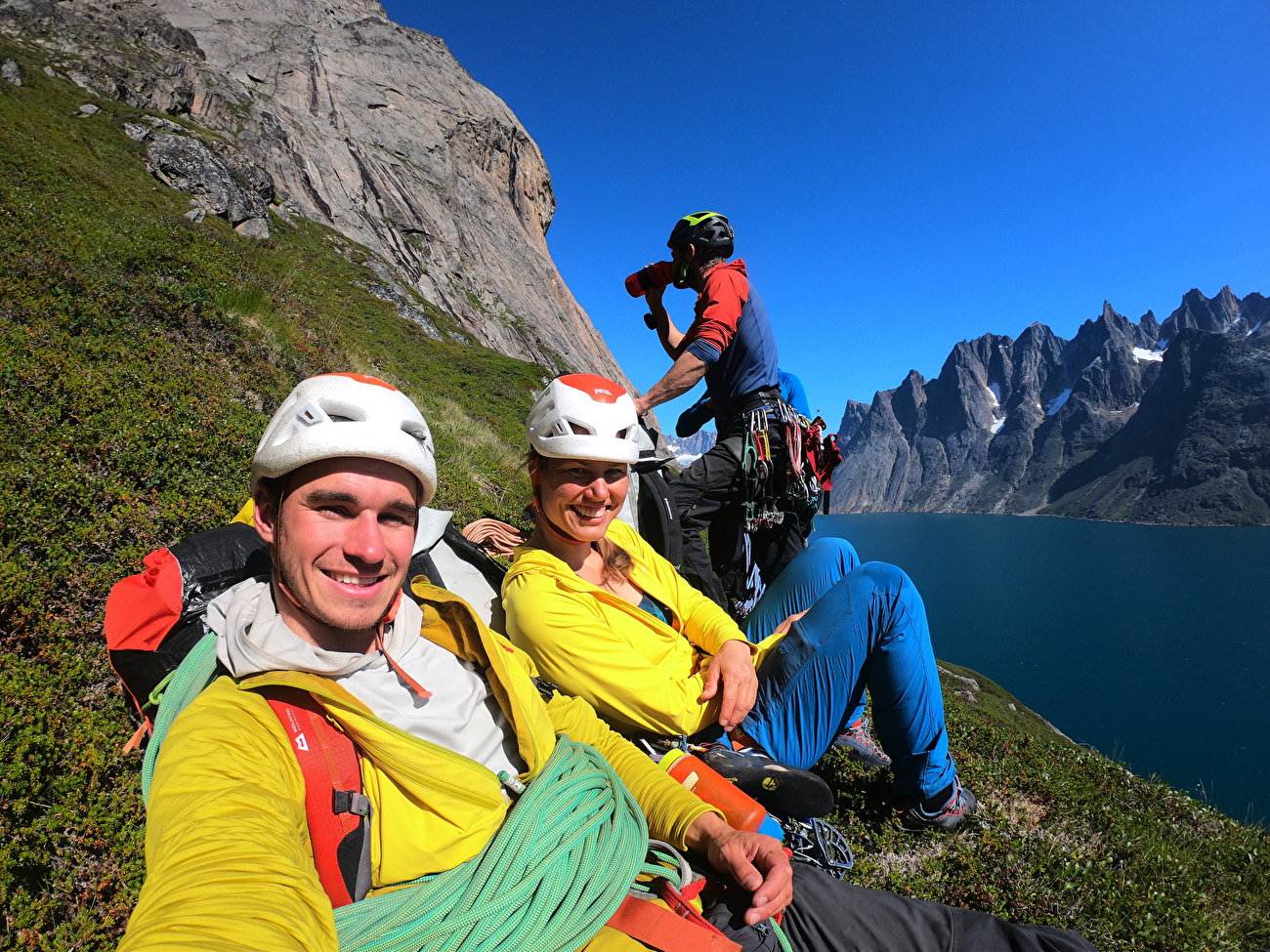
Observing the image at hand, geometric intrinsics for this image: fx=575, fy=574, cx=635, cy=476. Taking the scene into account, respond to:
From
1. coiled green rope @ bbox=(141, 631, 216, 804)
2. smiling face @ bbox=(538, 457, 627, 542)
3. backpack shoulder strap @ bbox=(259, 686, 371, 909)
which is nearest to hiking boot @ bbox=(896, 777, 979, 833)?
smiling face @ bbox=(538, 457, 627, 542)

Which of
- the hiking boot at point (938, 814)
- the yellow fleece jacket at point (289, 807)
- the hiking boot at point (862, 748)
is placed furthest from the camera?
the hiking boot at point (862, 748)

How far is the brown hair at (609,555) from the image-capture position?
9.61 ft

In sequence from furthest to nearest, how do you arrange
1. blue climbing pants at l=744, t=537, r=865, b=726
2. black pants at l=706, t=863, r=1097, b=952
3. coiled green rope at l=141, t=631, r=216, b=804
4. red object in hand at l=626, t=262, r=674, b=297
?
Answer: red object in hand at l=626, t=262, r=674, b=297 < blue climbing pants at l=744, t=537, r=865, b=726 < black pants at l=706, t=863, r=1097, b=952 < coiled green rope at l=141, t=631, r=216, b=804

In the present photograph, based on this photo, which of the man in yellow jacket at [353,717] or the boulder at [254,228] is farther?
the boulder at [254,228]

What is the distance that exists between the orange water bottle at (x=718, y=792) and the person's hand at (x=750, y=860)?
0.41ft

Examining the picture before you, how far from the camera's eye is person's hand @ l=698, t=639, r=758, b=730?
2586 millimetres

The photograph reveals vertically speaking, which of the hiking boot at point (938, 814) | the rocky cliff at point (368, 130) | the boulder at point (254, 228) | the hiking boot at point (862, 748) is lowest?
the hiking boot at point (938, 814)

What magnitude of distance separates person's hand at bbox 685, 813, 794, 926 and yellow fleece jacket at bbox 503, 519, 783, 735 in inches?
22.5

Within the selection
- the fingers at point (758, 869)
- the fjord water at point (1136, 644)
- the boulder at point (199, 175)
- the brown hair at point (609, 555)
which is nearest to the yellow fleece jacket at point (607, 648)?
the brown hair at point (609, 555)

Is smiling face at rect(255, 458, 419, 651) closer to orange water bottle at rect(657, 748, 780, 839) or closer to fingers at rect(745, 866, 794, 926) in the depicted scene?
orange water bottle at rect(657, 748, 780, 839)

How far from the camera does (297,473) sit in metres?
1.76

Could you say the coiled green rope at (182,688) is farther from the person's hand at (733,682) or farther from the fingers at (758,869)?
the person's hand at (733,682)

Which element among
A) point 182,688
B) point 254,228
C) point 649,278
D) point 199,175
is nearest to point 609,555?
point 182,688

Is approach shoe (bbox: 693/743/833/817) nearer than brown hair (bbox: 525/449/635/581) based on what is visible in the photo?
Yes
